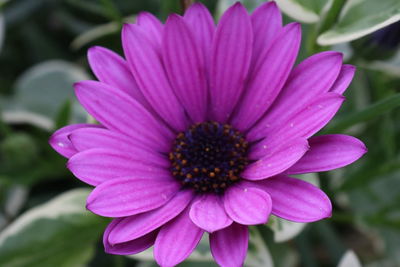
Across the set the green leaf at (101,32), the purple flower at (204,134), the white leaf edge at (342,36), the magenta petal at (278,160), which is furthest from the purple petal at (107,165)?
A: the green leaf at (101,32)

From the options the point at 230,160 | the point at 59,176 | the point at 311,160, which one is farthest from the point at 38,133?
the point at 311,160

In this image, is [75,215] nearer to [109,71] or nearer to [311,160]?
[109,71]

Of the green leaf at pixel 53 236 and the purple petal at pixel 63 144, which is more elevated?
the purple petal at pixel 63 144

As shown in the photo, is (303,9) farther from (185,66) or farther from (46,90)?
(46,90)

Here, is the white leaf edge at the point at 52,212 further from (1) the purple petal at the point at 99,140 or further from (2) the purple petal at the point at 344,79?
(2) the purple petal at the point at 344,79

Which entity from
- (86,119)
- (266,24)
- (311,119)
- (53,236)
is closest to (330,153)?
(311,119)
